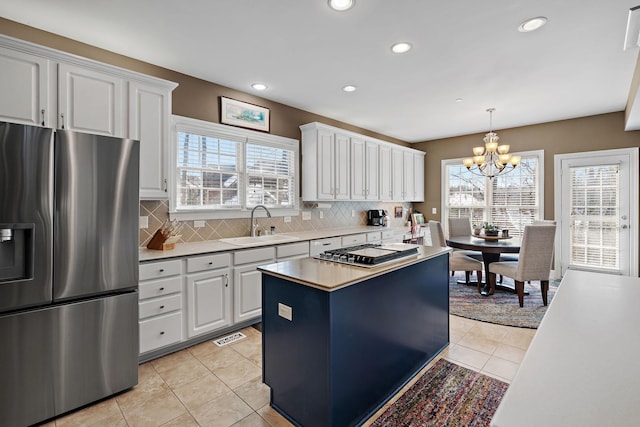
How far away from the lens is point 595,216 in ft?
15.8

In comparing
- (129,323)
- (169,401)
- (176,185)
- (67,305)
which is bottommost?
(169,401)

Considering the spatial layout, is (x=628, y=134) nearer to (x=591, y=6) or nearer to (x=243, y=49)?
(x=591, y=6)

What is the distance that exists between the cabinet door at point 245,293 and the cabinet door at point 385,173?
3.10 metres

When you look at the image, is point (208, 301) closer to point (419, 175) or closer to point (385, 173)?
point (385, 173)

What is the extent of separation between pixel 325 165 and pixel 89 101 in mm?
2771

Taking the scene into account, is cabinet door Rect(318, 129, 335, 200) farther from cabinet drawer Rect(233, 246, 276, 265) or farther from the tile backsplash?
cabinet drawer Rect(233, 246, 276, 265)

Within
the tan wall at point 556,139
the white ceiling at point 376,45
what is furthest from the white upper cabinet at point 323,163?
the tan wall at point 556,139

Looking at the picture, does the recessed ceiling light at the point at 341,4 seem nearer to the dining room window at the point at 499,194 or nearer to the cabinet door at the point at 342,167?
the cabinet door at the point at 342,167

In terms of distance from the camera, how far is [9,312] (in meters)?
1.74

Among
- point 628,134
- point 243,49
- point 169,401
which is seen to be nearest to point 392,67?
point 243,49

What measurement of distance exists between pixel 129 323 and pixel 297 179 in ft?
9.12

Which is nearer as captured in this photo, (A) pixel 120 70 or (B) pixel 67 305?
(B) pixel 67 305

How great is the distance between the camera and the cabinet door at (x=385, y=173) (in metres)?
5.53

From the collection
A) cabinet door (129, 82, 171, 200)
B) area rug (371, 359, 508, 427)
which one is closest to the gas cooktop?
area rug (371, 359, 508, 427)
